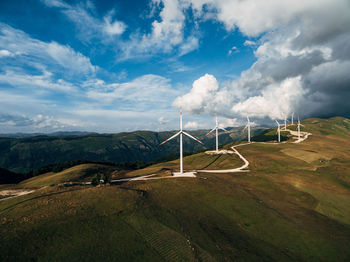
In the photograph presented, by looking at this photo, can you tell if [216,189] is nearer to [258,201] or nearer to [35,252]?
[258,201]

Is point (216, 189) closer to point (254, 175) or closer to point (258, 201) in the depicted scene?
point (258, 201)

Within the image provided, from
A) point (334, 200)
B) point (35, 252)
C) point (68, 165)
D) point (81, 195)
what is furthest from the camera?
point (68, 165)

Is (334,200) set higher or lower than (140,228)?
lower

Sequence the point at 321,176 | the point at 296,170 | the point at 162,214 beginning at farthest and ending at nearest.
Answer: the point at 296,170 → the point at 321,176 → the point at 162,214

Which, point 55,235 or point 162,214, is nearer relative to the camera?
point 55,235

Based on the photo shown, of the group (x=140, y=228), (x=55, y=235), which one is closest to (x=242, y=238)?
(x=140, y=228)

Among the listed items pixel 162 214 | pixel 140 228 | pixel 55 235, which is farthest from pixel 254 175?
pixel 55 235
